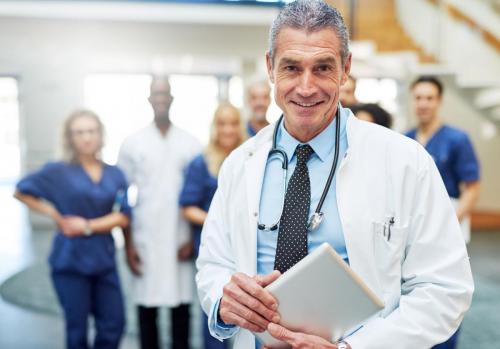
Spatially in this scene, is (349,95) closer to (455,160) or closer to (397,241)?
(455,160)

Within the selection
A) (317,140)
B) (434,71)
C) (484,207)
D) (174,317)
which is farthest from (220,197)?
(484,207)

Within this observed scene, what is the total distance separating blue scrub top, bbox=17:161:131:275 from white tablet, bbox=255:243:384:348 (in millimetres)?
1572

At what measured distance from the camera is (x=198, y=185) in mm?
2500

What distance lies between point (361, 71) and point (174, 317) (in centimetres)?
452

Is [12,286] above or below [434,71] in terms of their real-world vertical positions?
below

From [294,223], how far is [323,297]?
0.19 m

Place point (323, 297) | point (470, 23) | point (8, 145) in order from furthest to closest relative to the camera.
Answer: point (8, 145), point (470, 23), point (323, 297)

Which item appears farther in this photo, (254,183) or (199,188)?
(199,188)

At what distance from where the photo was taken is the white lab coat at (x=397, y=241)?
1014mm

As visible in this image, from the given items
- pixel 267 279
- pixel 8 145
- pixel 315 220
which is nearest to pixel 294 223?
pixel 315 220

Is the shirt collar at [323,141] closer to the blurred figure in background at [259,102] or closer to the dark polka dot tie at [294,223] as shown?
the dark polka dot tie at [294,223]

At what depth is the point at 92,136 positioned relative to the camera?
2.55 metres

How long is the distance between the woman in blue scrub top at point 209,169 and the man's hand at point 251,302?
144 cm

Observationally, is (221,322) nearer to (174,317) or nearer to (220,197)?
(220,197)
